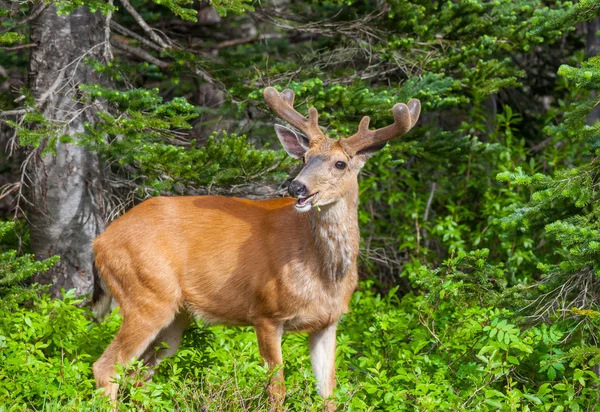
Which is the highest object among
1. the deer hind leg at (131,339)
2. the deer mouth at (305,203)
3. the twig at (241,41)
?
the twig at (241,41)

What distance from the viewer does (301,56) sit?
9.28 m

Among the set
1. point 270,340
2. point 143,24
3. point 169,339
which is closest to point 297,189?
point 270,340

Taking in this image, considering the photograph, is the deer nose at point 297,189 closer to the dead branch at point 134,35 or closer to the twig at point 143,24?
the twig at point 143,24

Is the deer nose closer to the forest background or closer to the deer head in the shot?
the deer head

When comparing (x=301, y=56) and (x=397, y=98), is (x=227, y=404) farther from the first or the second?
(x=301, y=56)

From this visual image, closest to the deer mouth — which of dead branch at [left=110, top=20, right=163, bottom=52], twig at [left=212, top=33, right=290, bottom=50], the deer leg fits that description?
the deer leg

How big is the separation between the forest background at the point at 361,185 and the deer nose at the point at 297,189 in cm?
111

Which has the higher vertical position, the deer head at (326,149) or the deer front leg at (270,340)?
the deer head at (326,149)

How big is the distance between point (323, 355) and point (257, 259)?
0.86m

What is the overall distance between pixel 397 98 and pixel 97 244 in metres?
2.83

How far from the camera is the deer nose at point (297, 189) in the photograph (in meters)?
6.14

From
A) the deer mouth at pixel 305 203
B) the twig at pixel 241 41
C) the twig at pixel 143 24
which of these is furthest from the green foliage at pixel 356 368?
the twig at pixel 241 41

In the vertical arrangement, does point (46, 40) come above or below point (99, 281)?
above

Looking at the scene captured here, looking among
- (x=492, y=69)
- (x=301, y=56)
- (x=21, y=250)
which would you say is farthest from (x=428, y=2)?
(x=21, y=250)
